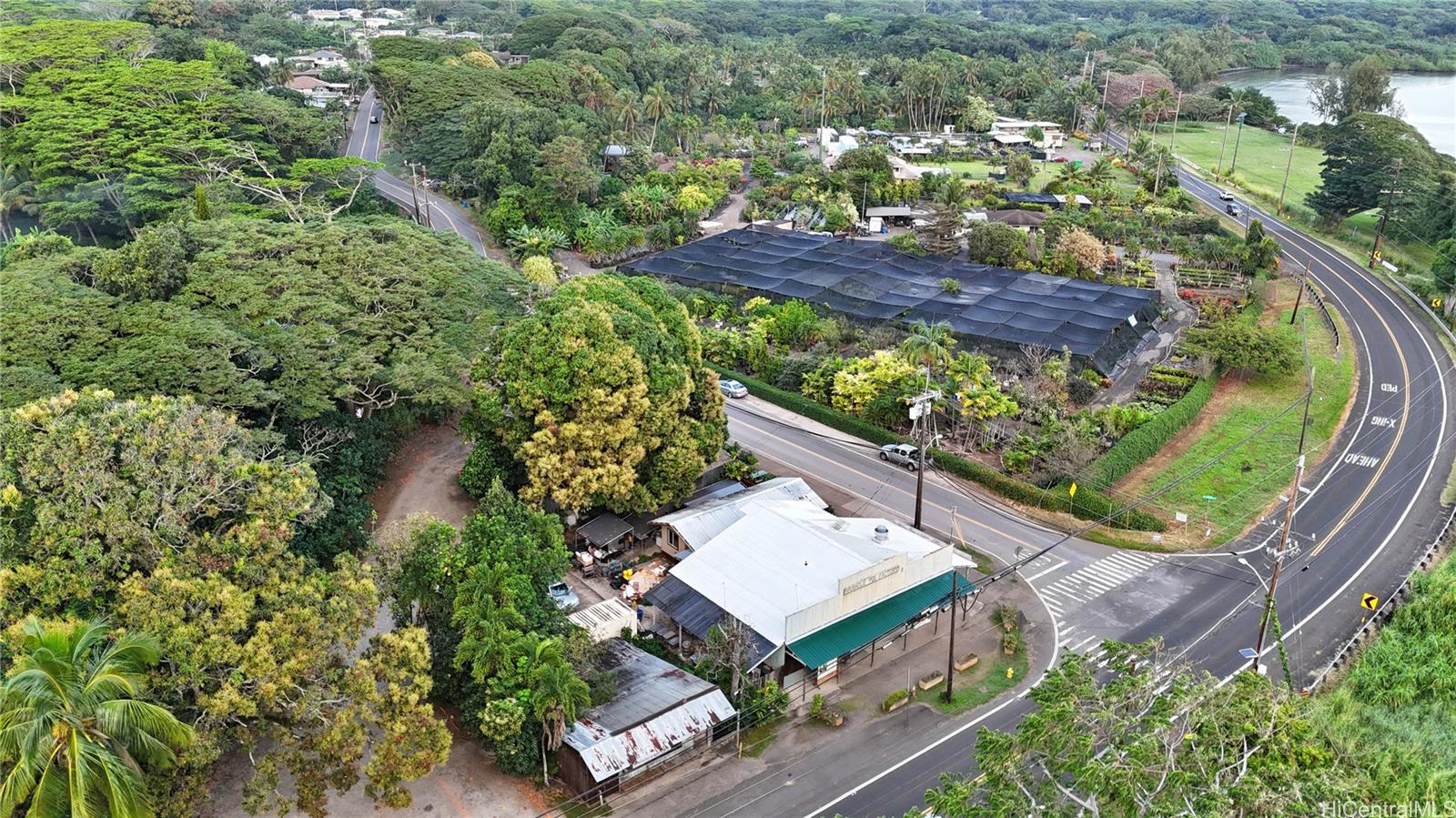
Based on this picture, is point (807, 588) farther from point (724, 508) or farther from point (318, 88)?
point (318, 88)

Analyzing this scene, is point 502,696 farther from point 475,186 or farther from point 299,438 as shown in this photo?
Result: point 475,186

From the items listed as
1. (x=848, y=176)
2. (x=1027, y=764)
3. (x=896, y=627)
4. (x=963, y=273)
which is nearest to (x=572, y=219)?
(x=848, y=176)

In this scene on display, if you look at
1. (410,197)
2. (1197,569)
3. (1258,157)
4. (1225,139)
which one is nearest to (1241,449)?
(1197,569)

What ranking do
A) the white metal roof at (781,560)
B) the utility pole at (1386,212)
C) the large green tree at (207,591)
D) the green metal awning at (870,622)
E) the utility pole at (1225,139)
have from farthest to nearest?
the utility pole at (1225,139), the utility pole at (1386,212), the white metal roof at (781,560), the green metal awning at (870,622), the large green tree at (207,591)

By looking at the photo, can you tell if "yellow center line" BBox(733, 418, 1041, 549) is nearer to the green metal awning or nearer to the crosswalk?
the crosswalk

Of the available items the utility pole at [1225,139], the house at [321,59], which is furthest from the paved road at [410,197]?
the utility pole at [1225,139]

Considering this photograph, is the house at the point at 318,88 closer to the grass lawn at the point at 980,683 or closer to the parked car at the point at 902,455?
the parked car at the point at 902,455

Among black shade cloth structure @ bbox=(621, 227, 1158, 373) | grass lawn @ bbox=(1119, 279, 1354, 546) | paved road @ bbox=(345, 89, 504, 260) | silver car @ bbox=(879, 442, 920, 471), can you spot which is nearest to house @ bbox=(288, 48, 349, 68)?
paved road @ bbox=(345, 89, 504, 260)
